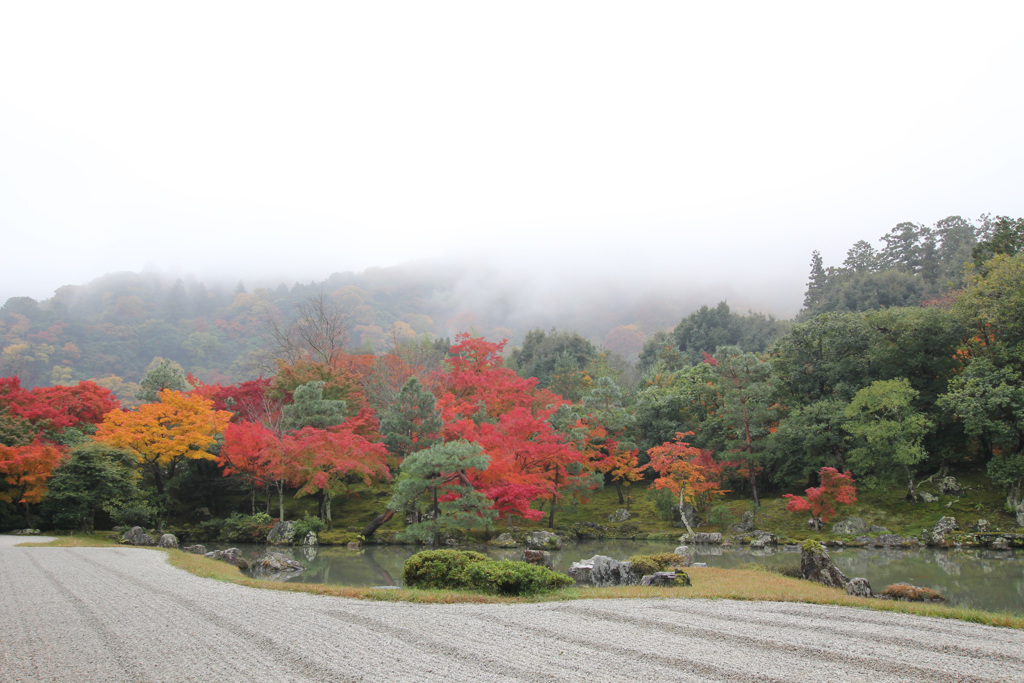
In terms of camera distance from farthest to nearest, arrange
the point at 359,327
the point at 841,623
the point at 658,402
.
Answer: the point at 359,327 → the point at 658,402 → the point at 841,623

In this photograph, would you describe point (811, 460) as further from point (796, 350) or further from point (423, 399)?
point (423, 399)

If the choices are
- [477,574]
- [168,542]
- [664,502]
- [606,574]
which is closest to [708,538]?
[664,502]

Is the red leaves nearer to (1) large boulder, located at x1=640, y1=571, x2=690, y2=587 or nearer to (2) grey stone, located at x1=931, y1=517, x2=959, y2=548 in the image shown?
(1) large boulder, located at x1=640, y1=571, x2=690, y2=587

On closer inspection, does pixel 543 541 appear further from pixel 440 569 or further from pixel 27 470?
pixel 27 470

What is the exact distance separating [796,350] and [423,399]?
1900 cm

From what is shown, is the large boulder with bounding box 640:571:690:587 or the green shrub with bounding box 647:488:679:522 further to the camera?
the green shrub with bounding box 647:488:679:522

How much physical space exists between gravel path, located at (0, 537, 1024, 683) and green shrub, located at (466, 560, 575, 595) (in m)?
0.87

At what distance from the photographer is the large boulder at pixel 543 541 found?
20828mm

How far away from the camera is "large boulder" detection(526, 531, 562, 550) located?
20828mm

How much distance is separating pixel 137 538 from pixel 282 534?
16.3 ft

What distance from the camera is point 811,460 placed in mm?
24250

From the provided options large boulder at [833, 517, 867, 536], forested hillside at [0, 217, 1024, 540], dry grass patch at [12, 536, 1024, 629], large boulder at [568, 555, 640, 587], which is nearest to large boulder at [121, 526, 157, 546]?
forested hillside at [0, 217, 1024, 540]

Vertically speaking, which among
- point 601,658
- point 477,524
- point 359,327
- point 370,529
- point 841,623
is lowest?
point 370,529

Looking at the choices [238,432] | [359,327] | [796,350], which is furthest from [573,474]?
[359,327]
